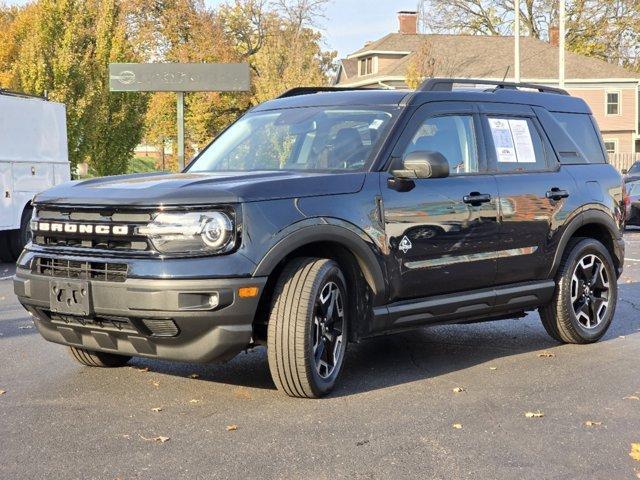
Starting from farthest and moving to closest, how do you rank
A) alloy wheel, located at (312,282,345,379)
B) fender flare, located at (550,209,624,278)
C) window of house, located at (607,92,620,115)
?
window of house, located at (607,92,620,115), fender flare, located at (550,209,624,278), alloy wheel, located at (312,282,345,379)

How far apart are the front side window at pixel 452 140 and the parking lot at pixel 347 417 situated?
1447 mm

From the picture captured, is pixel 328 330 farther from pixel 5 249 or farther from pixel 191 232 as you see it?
pixel 5 249

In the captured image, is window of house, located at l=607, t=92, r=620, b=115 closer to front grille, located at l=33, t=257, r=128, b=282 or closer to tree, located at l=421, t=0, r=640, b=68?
tree, located at l=421, t=0, r=640, b=68

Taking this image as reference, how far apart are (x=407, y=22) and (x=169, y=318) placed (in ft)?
175

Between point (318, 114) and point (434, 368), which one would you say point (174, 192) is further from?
point (434, 368)

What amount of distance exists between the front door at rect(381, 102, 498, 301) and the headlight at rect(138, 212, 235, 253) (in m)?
1.22

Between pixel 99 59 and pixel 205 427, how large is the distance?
28.3 m

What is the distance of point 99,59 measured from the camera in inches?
1243

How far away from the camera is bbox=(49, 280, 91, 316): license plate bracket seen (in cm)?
529

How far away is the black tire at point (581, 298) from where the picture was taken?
738cm

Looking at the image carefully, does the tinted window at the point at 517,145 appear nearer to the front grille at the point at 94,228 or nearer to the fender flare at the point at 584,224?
the fender flare at the point at 584,224

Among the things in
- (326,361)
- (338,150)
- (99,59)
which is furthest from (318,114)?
(99,59)

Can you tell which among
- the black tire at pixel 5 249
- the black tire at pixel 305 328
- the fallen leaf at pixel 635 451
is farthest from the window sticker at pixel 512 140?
the black tire at pixel 5 249

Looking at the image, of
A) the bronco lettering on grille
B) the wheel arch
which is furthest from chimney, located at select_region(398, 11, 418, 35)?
the bronco lettering on grille
